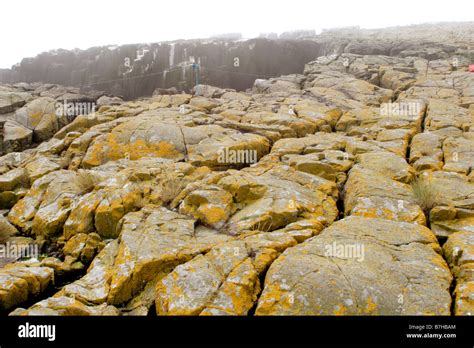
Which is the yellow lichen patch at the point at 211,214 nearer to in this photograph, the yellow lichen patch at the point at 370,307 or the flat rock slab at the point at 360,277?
the flat rock slab at the point at 360,277

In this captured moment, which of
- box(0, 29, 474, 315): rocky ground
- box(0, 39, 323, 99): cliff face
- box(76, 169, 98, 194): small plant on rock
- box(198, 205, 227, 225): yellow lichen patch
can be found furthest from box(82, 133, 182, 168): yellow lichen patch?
box(0, 39, 323, 99): cliff face

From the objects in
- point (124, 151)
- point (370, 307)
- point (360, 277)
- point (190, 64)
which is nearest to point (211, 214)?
point (360, 277)

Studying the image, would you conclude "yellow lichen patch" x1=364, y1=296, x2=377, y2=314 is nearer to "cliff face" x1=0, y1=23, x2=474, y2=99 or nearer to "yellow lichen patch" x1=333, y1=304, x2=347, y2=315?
"yellow lichen patch" x1=333, y1=304, x2=347, y2=315

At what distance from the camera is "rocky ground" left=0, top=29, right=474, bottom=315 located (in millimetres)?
6152

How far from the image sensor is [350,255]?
6.82 meters

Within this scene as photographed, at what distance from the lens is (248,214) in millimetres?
8891

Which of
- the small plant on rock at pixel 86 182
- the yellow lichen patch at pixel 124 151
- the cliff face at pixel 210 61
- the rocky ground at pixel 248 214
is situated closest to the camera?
the rocky ground at pixel 248 214

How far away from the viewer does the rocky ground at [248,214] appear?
6152 mm

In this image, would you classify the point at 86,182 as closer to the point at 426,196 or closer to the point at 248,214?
the point at 248,214

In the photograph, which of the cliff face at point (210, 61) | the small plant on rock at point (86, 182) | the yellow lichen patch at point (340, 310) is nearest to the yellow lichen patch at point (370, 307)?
the yellow lichen patch at point (340, 310)

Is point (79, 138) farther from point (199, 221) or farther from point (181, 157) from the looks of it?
point (199, 221)

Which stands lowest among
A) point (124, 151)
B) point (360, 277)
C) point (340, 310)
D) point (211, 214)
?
point (340, 310)

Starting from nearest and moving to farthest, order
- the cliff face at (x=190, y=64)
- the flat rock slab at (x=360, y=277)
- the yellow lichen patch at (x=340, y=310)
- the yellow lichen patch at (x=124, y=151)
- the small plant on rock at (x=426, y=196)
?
the yellow lichen patch at (x=340, y=310), the flat rock slab at (x=360, y=277), the small plant on rock at (x=426, y=196), the yellow lichen patch at (x=124, y=151), the cliff face at (x=190, y=64)
